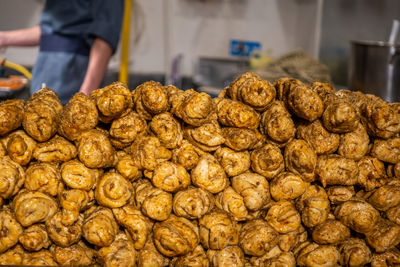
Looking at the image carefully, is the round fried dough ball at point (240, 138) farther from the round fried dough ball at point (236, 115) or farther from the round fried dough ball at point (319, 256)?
the round fried dough ball at point (319, 256)

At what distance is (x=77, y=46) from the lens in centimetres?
355

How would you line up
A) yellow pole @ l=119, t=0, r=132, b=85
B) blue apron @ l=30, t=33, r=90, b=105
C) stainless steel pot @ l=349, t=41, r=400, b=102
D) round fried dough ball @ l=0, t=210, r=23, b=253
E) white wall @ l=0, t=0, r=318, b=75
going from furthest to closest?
white wall @ l=0, t=0, r=318, b=75, yellow pole @ l=119, t=0, r=132, b=85, blue apron @ l=30, t=33, r=90, b=105, stainless steel pot @ l=349, t=41, r=400, b=102, round fried dough ball @ l=0, t=210, r=23, b=253

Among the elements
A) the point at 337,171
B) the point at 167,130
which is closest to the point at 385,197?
the point at 337,171

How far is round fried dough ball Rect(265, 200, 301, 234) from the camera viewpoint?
1527 millimetres

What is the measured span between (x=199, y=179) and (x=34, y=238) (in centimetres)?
66

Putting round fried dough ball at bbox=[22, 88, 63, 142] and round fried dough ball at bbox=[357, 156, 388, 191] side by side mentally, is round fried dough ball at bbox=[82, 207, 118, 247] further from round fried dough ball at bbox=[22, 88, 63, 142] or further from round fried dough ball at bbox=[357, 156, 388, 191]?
round fried dough ball at bbox=[357, 156, 388, 191]

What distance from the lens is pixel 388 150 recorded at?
5.22ft

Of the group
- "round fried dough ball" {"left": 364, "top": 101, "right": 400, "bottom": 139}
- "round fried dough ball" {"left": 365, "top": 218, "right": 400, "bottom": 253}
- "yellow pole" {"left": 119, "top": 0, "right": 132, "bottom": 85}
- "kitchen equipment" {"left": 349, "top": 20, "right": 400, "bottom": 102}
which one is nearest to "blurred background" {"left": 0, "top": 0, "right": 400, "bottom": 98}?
"yellow pole" {"left": 119, "top": 0, "right": 132, "bottom": 85}

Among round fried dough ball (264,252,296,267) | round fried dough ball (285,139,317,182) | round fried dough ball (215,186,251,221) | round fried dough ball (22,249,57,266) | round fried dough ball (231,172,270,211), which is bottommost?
round fried dough ball (264,252,296,267)

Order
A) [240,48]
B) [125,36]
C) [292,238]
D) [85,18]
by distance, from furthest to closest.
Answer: [240,48], [125,36], [85,18], [292,238]

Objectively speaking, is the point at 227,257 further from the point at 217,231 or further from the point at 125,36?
the point at 125,36

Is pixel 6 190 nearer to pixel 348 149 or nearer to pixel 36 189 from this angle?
pixel 36 189

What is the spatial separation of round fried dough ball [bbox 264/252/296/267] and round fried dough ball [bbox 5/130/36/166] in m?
1.05

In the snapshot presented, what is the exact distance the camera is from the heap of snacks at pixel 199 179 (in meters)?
1.40
